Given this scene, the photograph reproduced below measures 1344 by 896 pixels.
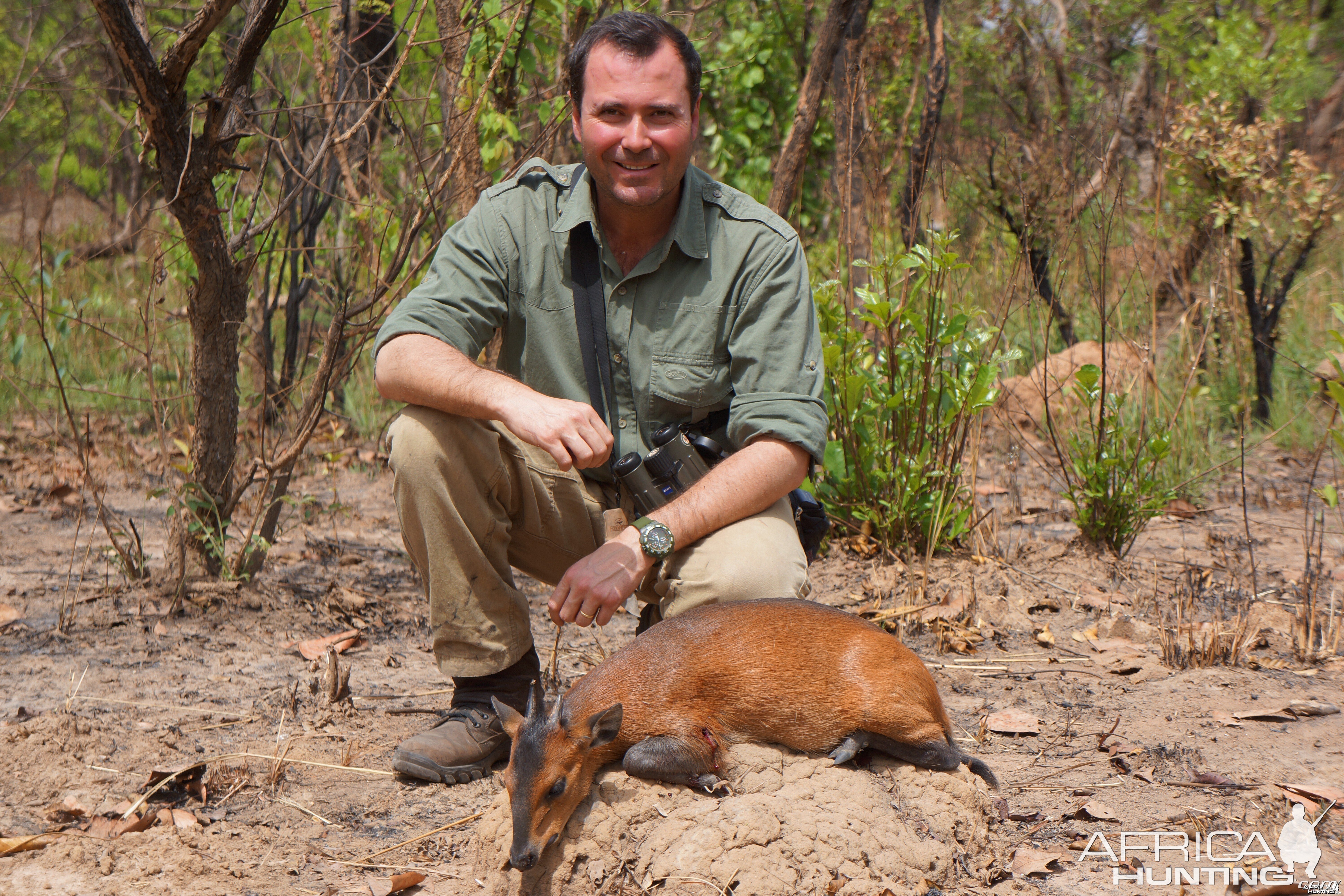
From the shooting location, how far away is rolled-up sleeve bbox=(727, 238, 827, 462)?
10.8 feet

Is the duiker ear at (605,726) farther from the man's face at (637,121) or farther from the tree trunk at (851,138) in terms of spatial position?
the tree trunk at (851,138)

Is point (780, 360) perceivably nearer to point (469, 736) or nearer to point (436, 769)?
point (469, 736)

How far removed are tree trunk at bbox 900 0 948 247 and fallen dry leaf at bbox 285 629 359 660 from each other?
2965 millimetres

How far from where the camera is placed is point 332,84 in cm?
537

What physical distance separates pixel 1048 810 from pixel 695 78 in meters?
2.54

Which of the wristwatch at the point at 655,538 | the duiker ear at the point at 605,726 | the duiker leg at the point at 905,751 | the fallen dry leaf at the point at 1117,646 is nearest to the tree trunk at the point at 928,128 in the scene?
the fallen dry leaf at the point at 1117,646

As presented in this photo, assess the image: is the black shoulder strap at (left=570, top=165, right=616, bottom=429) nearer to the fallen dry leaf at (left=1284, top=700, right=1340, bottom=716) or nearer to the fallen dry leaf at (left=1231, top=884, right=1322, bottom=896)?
the fallen dry leaf at (left=1231, top=884, right=1322, bottom=896)

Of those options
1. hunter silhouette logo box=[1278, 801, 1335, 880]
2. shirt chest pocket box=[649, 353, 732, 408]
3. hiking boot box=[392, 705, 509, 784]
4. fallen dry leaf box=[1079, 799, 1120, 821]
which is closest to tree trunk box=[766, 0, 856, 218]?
shirt chest pocket box=[649, 353, 732, 408]

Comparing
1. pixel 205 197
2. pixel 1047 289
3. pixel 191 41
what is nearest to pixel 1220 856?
pixel 205 197

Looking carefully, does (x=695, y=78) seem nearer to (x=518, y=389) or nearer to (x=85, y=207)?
(x=518, y=389)

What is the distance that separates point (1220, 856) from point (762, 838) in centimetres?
119

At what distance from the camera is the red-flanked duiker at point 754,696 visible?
2814 millimetres

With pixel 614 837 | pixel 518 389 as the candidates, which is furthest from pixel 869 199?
pixel 614 837

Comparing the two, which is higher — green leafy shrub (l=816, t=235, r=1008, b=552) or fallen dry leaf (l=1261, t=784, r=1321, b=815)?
green leafy shrub (l=816, t=235, r=1008, b=552)
